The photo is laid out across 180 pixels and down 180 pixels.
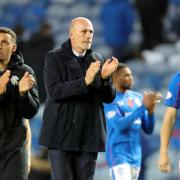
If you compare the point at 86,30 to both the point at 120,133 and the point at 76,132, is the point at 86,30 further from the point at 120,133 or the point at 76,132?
the point at 120,133

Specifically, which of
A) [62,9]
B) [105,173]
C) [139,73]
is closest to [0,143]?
[105,173]

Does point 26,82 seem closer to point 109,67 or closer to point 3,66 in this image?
point 3,66

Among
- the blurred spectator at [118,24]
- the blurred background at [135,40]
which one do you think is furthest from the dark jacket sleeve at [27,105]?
the blurred spectator at [118,24]

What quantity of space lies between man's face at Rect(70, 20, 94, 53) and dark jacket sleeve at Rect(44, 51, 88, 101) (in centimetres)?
19

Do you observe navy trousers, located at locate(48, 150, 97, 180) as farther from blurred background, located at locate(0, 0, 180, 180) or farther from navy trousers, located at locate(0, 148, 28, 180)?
blurred background, located at locate(0, 0, 180, 180)

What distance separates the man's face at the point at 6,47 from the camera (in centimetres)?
591

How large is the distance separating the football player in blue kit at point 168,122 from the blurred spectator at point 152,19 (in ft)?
21.9

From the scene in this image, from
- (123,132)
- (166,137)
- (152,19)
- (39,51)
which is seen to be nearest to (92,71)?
(166,137)

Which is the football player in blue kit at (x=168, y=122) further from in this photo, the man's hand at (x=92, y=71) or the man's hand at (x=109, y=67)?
the man's hand at (x=92, y=71)

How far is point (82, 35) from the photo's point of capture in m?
5.90

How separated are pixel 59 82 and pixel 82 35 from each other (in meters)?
0.37

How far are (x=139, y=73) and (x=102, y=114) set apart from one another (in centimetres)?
659

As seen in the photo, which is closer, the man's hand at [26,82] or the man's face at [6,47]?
the man's hand at [26,82]

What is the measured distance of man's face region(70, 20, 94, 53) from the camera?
19.4 feet
